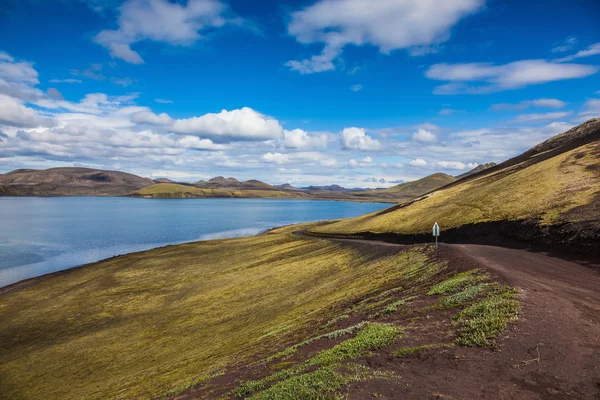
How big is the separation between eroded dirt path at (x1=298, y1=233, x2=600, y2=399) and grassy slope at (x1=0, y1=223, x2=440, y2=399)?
12050 mm

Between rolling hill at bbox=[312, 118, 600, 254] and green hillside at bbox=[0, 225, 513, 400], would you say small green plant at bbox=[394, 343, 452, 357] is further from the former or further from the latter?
rolling hill at bbox=[312, 118, 600, 254]

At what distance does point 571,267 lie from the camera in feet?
103

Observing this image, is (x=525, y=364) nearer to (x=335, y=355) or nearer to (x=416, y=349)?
(x=416, y=349)

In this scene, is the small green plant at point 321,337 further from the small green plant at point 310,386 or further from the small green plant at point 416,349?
the small green plant at point 310,386

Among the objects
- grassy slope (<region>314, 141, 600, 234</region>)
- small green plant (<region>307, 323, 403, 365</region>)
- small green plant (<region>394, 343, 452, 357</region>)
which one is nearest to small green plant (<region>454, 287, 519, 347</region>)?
small green plant (<region>394, 343, 452, 357</region>)

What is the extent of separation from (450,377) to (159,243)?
119 m

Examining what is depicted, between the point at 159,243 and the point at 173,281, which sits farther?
the point at 159,243

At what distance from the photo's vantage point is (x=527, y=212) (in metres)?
49.6

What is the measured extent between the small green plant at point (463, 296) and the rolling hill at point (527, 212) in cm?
2087

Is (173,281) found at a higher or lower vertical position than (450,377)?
lower

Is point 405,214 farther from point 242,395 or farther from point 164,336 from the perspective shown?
point 242,395

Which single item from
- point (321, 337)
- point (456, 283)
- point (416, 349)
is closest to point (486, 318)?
point (416, 349)

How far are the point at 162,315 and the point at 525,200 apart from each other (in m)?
58.5

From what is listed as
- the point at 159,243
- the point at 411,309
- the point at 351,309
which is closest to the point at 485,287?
the point at 411,309
